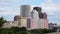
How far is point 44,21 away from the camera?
518ft

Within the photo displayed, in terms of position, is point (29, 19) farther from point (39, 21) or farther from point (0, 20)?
point (0, 20)

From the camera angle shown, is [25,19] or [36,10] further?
[36,10]

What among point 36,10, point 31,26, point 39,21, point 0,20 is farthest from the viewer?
point 36,10

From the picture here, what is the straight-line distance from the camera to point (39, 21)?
153375 millimetres

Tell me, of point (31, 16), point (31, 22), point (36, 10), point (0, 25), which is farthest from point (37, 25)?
point (0, 25)

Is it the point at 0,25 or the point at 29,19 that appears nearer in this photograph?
the point at 0,25

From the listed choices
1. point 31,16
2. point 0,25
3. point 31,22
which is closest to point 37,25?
point 31,22

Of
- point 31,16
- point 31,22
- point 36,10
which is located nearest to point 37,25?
point 31,22

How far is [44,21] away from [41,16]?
19295 mm

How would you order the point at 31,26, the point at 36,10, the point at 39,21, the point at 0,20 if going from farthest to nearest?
1. the point at 36,10
2. the point at 39,21
3. the point at 31,26
4. the point at 0,20

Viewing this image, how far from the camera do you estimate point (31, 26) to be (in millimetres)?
143125

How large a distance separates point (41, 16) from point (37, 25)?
3010 cm

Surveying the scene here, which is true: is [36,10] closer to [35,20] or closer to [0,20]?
[35,20]

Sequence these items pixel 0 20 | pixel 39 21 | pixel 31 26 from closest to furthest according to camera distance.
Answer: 1. pixel 0 20
2. pixel 31 26
3. pixel 39 21
